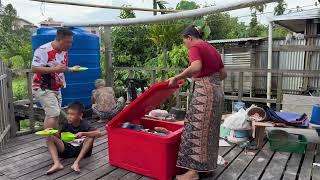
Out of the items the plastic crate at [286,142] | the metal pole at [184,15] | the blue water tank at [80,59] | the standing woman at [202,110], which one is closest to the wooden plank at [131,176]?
the standing woman at [202,110]

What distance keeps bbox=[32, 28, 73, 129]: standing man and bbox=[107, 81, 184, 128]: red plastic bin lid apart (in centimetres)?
69

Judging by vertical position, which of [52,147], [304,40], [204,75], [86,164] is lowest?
[86,164]

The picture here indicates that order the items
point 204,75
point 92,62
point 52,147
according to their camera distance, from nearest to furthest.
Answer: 1. point 204,75
2. point 52,147
3. point 92,62

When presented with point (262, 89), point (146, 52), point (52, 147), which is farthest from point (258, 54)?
point (52, 147)

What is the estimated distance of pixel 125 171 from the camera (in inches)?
116

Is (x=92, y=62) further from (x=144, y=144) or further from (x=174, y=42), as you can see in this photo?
(x=174, y=42)

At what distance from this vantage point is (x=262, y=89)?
31.8 ft

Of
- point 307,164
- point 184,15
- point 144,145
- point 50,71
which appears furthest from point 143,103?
point 307,164

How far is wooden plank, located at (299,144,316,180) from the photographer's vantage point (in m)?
2.87

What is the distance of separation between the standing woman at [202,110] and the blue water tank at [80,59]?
270 cm

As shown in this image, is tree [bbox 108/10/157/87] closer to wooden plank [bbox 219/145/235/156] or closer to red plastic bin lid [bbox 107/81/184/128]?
wooden plank [bbox 219/145/235/156]

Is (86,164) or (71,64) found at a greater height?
(71,64)

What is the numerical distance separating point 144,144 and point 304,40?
7.24 m

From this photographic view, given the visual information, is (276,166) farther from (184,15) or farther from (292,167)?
(184,15)
